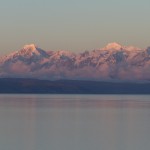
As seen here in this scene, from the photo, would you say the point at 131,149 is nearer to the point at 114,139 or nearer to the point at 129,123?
the point at 114,139

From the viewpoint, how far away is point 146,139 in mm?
42219

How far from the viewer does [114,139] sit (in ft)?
139

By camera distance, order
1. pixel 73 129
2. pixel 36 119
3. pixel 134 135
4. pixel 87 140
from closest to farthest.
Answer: pixel 87 140
pixel 134 135
pixel 73 129
pixel 36 119

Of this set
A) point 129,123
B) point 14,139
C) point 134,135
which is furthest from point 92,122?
point 14,139

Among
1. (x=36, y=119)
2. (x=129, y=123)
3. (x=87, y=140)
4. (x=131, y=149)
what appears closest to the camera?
(x=131, y=149)

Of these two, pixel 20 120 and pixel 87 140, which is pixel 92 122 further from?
pixel 87 140

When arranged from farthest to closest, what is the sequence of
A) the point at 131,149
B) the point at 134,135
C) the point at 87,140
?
the point at 134,135 → the point at 87,140 → the point at 131,149

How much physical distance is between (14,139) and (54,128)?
7.87 metres

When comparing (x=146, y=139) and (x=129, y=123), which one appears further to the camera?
(x=129, y=123)

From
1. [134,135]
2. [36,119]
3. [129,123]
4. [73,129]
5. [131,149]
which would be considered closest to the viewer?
[131,149]

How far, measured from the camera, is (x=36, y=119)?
59.5 metres

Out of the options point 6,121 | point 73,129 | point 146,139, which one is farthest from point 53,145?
point 6,121

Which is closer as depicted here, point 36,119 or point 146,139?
point 146,139

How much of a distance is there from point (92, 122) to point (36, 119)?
18.5 ft
